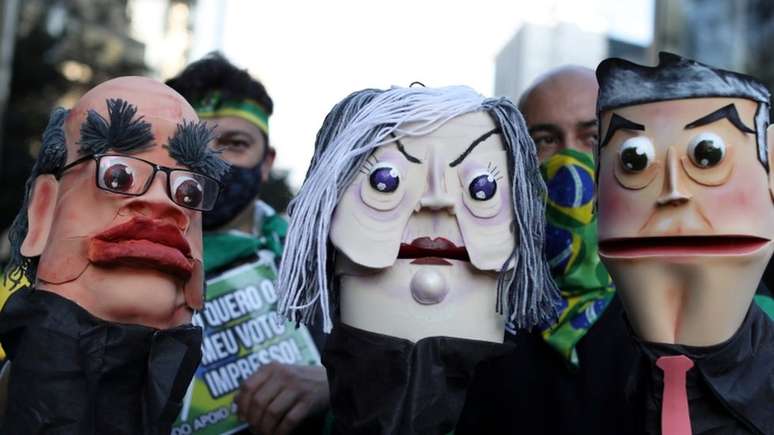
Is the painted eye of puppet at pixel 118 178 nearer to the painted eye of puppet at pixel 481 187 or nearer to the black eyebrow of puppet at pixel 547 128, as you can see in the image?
the painted eye of puppet at pixel 481 187

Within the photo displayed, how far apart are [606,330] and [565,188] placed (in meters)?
0.39

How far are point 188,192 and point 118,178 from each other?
0.13m

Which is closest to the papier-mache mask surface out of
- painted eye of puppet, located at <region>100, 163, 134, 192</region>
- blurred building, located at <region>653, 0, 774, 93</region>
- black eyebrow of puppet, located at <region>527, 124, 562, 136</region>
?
black eyebrow of puppet, located at <region>527, 124, 562, 136</region>

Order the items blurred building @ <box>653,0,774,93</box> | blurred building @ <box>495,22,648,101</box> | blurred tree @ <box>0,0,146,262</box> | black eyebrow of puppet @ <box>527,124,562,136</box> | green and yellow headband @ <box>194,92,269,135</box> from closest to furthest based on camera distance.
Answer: black eyebrow of puppet @ <box>527,124,562,136</box> → green and yellow headband @ <box>194,92,269,135</box> → blurred building @ <box>495,22,648,101</box> → blurred building @ <box>653,0,774,93</box> → blurred tree @ <box>0,0,146,262</box>

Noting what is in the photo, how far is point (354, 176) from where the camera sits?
156cm

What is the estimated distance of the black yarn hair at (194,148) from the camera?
1559 millimetres

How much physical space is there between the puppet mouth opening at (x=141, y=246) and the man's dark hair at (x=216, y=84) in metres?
1.01

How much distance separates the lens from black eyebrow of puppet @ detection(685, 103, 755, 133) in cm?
142

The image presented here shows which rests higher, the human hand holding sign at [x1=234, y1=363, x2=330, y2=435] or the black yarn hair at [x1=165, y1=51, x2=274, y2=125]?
the black yarn hair at [x1=165, y1=51, x2=274, y2=125]

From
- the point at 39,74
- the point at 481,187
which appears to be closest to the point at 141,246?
the point at 481,187

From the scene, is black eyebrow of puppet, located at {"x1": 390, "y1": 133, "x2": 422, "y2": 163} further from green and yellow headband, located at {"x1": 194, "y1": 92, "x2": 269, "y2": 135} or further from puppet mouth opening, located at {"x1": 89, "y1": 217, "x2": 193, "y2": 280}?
green and yellow headband, located at {"x1": 194, "y1": 92, "x2": 269, "y2": 135}

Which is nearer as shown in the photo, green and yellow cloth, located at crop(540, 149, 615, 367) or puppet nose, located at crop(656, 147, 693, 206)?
puppet nose, located at crop(656, 147, 693, 206)

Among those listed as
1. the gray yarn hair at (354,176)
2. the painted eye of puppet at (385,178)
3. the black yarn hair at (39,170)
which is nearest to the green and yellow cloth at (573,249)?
the gray yarn hair at (354,176)

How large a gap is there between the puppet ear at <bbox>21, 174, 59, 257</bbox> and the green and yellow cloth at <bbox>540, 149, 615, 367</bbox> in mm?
1112
